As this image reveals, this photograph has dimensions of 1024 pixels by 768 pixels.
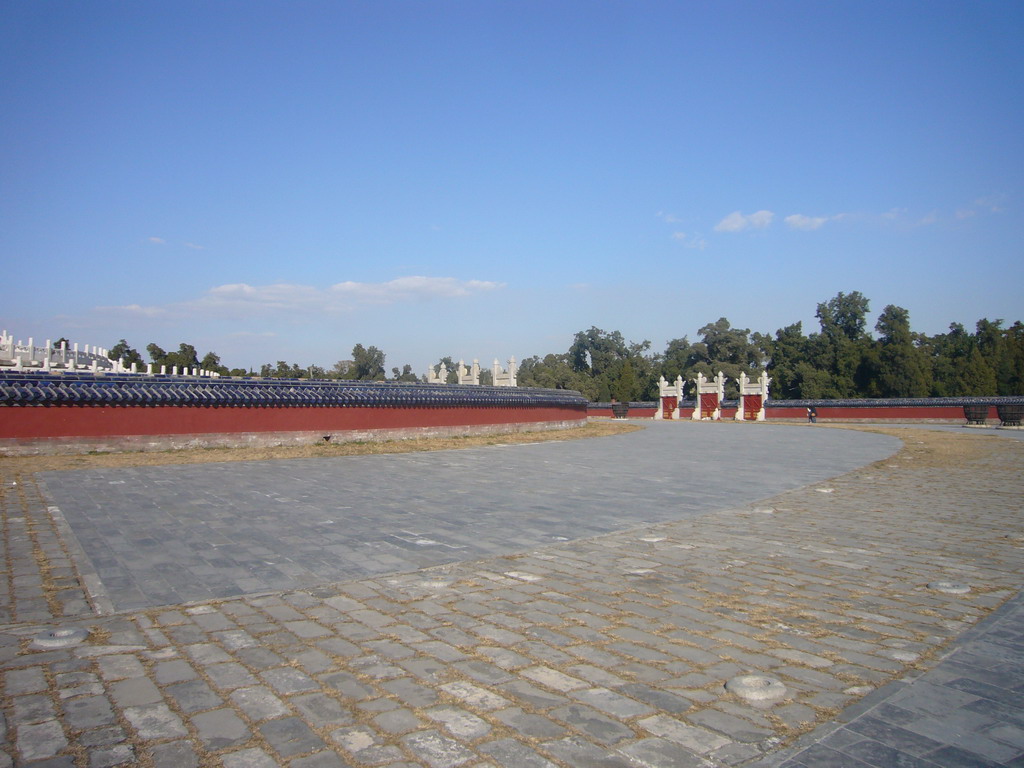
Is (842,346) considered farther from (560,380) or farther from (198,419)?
(198,419)

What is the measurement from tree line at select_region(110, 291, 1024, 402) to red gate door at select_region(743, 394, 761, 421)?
1186 centimetres

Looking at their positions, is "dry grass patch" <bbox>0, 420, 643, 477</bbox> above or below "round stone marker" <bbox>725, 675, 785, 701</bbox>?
above

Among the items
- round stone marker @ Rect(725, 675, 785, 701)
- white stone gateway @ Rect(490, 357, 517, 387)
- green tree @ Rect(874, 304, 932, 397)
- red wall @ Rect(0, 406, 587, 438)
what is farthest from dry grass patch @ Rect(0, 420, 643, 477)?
green tree @ Rect(874, 304, 932, 397)

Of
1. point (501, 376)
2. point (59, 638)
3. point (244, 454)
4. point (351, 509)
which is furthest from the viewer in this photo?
point (501, 376)

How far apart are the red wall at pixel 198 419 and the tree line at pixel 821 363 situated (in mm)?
18131

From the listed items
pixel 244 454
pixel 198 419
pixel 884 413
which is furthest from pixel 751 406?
pixel 198 419

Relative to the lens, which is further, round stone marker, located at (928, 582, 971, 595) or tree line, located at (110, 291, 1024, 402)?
tree line, located at (110, 291, 1024, 402)

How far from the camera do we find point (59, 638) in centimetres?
341

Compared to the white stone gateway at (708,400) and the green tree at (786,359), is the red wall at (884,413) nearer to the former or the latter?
the white stone gateway at (708,400)

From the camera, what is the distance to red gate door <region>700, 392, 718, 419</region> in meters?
38.1

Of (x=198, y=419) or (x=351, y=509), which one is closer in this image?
(x=351, y=509)

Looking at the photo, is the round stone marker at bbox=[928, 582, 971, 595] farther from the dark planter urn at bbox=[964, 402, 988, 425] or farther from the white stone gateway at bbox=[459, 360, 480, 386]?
the dark planter urn at bbox=[964, 402, 988, 425]

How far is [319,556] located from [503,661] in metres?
2.40

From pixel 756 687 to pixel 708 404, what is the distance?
3694cm
